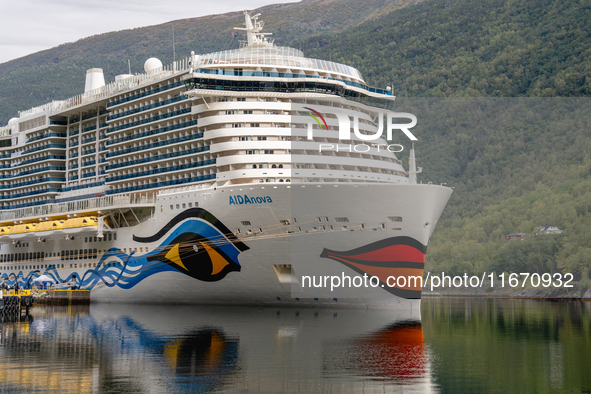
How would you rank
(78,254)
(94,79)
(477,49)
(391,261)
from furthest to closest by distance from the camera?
1. (477,49)
2. (94,79)
3. (78,254)
4. (391,261)

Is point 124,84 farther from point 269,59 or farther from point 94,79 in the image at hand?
point 94,79

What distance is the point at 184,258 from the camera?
121ft

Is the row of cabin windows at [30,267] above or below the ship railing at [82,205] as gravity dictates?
below

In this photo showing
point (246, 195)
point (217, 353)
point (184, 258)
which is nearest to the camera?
point (217, 353)

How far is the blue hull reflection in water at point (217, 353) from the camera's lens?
15875mm

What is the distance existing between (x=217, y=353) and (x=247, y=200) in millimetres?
14241

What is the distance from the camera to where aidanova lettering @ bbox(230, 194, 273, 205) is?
3338 centimetres

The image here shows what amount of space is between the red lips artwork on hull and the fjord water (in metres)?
1.45

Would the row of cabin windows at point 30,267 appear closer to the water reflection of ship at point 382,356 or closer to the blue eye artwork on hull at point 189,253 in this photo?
the blue eye artwork on hull at point 189,253

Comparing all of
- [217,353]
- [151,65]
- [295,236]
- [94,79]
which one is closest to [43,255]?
[94,79]

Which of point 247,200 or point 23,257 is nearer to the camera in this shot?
point 247,200

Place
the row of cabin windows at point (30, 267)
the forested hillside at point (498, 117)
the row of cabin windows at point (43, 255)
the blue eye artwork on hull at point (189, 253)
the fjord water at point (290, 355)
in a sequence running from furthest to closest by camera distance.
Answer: the forested hillside at point (498, 117) < the row of cabin windows at point (30, 267) < the row of cabin windows at point (43, 255) < the blue eye artwork on hull at point (189, 253) < the fjord water at point (290, 355)

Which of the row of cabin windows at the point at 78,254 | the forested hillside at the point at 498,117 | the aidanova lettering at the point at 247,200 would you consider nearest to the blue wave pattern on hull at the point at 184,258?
the row of cabin windows at the point at 78,254

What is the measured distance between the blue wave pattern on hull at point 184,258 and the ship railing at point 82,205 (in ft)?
9.66
